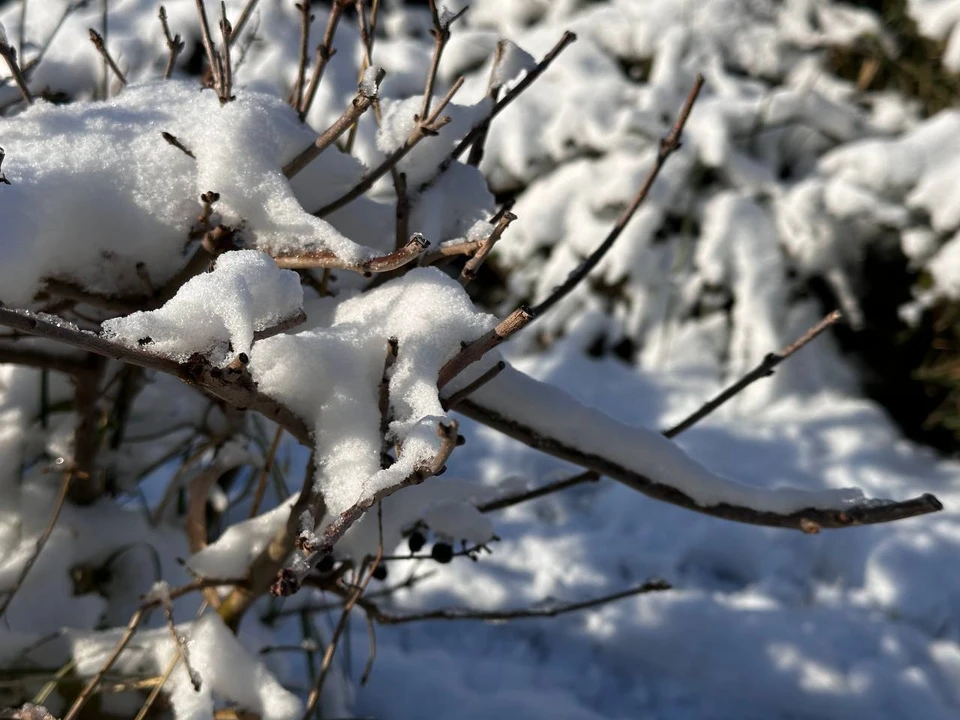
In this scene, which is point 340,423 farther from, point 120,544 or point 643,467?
point 120,544

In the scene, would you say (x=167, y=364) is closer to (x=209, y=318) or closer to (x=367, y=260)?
(x=209, y=318)

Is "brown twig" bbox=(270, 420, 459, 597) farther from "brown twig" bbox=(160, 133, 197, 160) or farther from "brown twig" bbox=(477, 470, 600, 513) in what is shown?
"brown twig" bbox=(477, 470, 600, 513)

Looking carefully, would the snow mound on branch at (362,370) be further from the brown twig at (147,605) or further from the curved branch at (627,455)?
the brown twig at (147,605)

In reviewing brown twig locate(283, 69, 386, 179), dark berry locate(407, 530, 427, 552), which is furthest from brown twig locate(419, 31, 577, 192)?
dark berry locate(407, 530, 427, 552)

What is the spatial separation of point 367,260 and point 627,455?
325mm

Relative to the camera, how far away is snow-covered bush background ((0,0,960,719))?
64 cm

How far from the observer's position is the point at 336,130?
2.20ft

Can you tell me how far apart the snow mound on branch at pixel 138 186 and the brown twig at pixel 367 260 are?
0.01 metres

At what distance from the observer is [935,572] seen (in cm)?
163

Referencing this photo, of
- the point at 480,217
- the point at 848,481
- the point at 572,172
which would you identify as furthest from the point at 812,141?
the point at 480,217

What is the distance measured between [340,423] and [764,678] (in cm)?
110

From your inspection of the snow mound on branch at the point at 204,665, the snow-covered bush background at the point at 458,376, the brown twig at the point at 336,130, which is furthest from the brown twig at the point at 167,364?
the snow mound on branch at the point at 204,665

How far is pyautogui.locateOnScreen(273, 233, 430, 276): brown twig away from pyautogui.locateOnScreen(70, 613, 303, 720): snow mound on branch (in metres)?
0.46

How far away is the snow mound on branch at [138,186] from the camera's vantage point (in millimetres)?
660
